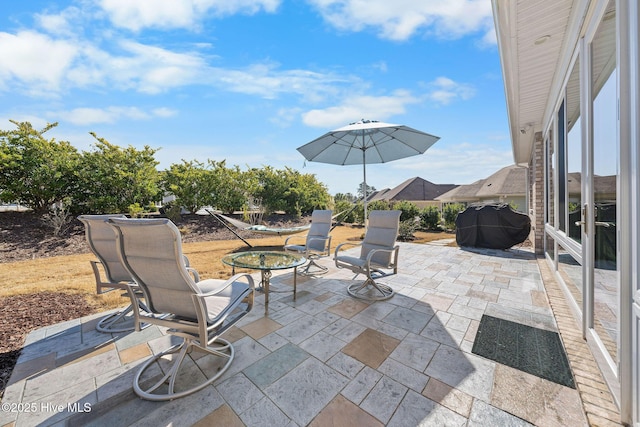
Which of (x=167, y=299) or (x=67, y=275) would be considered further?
(x=67, y=275)

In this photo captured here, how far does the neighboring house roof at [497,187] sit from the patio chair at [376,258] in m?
13.3

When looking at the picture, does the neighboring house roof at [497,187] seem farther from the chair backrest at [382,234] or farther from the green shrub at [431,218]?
the chair backrest at [382,234]

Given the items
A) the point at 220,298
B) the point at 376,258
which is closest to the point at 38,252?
the point at 220,298

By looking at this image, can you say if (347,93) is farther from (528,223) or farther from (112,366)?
(112,366)

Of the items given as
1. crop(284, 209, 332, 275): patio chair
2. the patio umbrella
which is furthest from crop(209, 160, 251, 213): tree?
crop(284, 209, 332, 275): patio chair

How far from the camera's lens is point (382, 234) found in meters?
3.72

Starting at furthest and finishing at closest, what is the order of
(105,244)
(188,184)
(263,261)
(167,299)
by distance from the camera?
1. (188,184)
2. (263,261)
3. (105,244)
4. (167,299)

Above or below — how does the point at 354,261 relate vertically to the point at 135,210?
below

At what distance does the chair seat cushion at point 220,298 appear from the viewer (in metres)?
1.78

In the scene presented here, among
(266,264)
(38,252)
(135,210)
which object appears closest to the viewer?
(266,264)

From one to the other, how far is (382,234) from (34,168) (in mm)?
9990

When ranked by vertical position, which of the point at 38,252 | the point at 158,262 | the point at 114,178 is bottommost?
the point at 38,252

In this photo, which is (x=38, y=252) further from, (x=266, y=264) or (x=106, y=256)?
(x=266, y=264)

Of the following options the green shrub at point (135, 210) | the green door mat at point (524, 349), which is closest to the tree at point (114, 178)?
the green shrub at point (135, 210)
